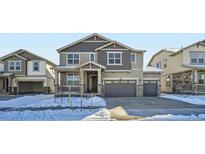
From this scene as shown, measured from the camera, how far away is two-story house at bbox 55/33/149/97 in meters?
24.2

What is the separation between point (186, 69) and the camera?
25547mm

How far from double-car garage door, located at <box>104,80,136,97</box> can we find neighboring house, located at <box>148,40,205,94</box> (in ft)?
19.8

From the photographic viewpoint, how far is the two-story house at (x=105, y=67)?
79.5 feet

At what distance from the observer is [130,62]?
2445cm

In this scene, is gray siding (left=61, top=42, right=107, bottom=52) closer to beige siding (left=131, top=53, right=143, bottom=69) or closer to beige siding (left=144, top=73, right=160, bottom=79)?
beige siding (left=131, top=53, right=143, bottom=69)

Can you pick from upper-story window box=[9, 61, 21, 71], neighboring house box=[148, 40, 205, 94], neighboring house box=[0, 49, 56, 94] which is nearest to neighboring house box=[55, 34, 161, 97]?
neighboring house box=[148, 40, 205, 94]

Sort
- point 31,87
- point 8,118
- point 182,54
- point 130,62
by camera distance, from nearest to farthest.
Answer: point 8,118, point 130,62, point 182,54, point 31,87

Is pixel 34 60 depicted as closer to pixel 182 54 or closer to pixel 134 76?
pixel 134 76

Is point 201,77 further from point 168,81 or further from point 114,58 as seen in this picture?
point 114,58

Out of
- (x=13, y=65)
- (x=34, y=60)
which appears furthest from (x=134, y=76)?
(x=13, y=65)
